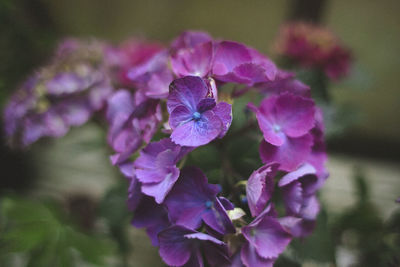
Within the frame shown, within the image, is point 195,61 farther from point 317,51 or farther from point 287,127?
point 317,51

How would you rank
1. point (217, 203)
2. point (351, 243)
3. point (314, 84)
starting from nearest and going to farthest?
point (217, 203), point (314, 84), point (351, 243)

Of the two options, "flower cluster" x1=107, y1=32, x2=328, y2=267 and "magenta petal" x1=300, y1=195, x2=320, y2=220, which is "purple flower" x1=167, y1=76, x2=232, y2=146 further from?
"magenta petal" x1=300, y1=195, x2=320, y2=220

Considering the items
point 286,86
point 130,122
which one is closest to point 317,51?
point 286,86

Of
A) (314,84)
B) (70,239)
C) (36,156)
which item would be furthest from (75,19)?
(314,84)

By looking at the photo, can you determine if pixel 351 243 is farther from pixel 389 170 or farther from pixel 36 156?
pixel 36 156

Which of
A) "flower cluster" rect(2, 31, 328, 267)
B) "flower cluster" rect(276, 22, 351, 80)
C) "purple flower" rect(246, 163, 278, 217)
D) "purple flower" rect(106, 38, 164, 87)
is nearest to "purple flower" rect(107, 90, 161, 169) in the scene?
"flower cluster" rect(2, 31, 328, 267)

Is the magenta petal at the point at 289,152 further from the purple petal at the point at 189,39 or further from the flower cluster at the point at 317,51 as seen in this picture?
the flower cluster at the point at 317,51
